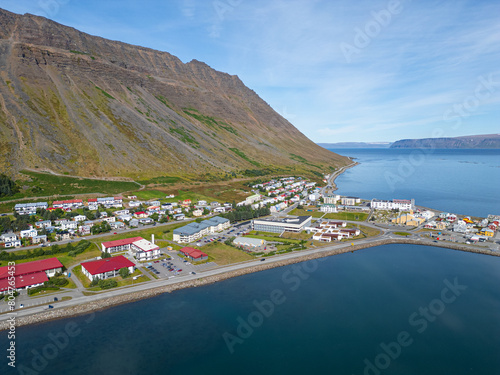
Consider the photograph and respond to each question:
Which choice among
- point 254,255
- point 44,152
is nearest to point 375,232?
point 254,255

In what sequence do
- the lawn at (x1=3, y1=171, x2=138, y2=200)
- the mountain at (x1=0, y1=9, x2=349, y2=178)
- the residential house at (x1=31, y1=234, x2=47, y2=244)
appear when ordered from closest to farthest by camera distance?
the residential house at (x1=31, y1=234, x2=47, y2=244) → the lawn at (x1=3, y1=171, x2=138, y2=200) → the mountain at (x1=0, y1=9, x2=349, y2=178)

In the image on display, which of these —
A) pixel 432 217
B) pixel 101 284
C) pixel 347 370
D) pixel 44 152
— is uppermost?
pixel 44 152

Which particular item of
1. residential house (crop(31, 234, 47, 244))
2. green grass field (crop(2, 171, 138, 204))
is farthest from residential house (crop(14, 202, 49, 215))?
residential house (crop(31, 234, 47, 244))

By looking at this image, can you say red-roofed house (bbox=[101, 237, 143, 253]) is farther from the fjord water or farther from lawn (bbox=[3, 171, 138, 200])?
lawn (bbox=[3, 171, 138, 200])

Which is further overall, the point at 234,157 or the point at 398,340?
the point at 234,157

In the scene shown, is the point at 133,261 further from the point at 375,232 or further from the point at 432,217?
the point at 432,217

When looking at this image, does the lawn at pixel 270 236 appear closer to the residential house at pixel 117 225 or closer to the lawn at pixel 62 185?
the residential house at pixel 117 225
